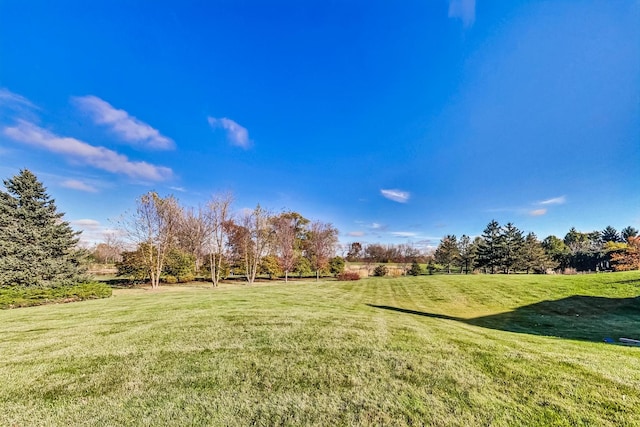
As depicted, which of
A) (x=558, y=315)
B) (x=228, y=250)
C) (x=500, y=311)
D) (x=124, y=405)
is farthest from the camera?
(x=228, y=250)

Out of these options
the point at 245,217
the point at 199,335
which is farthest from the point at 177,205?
the point at 199,335

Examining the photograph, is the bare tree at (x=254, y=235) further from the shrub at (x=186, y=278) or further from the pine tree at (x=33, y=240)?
the pine tree at (x=33, y=240)

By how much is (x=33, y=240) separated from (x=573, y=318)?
2738 centimetres

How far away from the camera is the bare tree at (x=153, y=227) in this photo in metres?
21.3

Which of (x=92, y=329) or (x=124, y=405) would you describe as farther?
(x=92, y=329)

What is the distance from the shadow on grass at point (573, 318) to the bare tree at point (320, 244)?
21279mm

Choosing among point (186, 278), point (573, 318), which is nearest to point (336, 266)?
point (186, 278)

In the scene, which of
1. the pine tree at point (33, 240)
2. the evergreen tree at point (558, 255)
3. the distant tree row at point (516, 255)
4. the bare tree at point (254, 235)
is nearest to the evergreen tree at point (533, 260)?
the distant tree row at point (516, 255)

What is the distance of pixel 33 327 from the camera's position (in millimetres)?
6188

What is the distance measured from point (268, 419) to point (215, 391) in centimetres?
89

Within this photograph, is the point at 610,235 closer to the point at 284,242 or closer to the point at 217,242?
the point at 284,242

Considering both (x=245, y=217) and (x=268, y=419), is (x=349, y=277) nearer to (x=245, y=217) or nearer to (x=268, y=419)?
(x=245, y=217)

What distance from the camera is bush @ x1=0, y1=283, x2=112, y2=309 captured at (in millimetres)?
10594

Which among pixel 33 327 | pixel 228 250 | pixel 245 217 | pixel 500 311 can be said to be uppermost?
pixel 245 217
